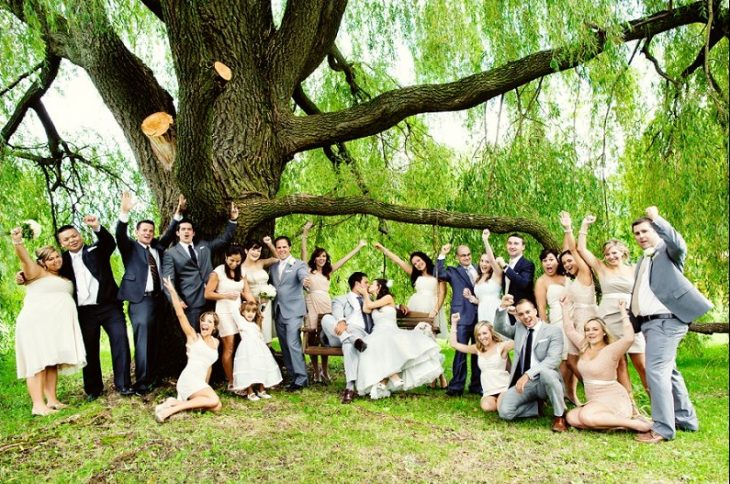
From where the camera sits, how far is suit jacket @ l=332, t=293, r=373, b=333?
8148 mm

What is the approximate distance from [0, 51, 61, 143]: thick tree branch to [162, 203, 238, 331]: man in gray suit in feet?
11.2

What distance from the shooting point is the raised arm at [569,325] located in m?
6.79

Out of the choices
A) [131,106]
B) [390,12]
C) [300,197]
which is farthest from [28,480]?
[390,12]

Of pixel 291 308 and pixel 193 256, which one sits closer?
pixel 193 256

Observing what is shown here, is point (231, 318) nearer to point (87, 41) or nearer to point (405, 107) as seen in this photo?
point (405, 107)

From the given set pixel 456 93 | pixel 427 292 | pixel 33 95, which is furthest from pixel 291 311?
pixel 33 95

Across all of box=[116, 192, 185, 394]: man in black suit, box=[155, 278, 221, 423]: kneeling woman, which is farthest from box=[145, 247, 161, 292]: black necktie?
box=[155, 278, 221, 423]: kneeling woman

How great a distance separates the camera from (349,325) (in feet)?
26.4

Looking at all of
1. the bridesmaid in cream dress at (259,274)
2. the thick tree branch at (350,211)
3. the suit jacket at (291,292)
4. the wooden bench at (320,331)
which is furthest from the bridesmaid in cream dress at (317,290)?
the thick tree branch at (350,211)

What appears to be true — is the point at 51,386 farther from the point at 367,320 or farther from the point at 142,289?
the point at 367,320

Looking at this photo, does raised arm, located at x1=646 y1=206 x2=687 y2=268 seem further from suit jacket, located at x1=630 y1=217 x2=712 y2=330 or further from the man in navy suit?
the man in navy suit

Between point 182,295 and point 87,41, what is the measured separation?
11.6 feet

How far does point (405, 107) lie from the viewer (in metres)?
8.45

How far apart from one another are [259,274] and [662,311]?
4.21 m
